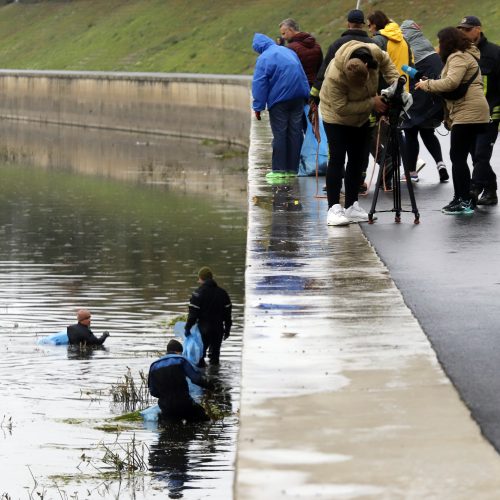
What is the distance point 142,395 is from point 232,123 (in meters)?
33.9

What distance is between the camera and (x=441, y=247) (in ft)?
38.2

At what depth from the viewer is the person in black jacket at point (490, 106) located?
43.6 feet

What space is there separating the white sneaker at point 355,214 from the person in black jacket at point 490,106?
1.24m

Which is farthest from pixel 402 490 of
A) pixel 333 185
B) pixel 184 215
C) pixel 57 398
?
pixel 184 215

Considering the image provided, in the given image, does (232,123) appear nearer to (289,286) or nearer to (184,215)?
(184,215)

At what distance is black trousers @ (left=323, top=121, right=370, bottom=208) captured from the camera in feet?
40.9

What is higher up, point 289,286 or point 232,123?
point 289,286

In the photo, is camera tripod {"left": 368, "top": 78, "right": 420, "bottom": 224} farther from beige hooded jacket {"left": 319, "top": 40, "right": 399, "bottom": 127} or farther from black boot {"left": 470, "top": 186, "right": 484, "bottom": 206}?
black boot {"left": 470, "top": 186, "right": 484, "bottom": 206}

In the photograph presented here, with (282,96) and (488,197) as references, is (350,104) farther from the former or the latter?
(282,96)

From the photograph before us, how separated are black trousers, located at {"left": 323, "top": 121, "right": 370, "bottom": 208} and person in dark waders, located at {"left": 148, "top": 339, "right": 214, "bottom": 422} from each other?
1.75 meters

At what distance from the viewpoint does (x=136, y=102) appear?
55.0 metres

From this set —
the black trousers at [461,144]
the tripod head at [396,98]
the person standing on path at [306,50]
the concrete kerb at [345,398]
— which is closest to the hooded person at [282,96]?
the person standing on path at [306,50]

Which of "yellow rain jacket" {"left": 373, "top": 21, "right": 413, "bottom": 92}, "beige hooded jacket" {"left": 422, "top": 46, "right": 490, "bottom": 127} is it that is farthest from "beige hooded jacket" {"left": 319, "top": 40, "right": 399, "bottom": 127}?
"yellow rain jacket" {"left": 373, "top": 21, "right": 413, "bottom": 92}

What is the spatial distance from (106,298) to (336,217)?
8053mm
